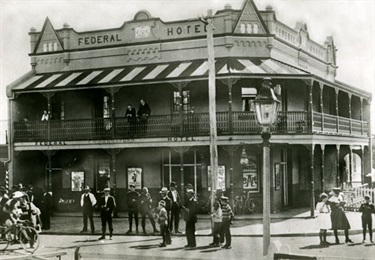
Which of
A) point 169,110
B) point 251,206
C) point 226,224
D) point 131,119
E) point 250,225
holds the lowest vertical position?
point 250,225

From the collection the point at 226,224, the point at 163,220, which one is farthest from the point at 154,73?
the point at 226,224

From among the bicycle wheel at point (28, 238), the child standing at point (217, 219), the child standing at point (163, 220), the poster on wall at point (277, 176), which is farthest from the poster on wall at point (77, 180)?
the child standing at point (217, 219)

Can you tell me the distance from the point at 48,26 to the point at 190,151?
29.8 ft

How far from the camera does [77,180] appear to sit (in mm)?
25828

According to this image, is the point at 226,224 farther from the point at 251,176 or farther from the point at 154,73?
the point at 154,73

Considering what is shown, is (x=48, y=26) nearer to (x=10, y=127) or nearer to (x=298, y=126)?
(x=10, y=127)

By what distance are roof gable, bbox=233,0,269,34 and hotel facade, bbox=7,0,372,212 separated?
0.04m

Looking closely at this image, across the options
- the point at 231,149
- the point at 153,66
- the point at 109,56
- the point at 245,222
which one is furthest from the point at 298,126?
the point at 109,56

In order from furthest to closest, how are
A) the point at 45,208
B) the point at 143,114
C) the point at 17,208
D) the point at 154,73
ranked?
the point at 154,73
the point at 143,114
the point at 45,208
the point at 17,208

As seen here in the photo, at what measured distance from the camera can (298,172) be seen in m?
25.6

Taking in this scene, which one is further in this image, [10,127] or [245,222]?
[10,127]

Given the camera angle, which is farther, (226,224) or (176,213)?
(176,213)

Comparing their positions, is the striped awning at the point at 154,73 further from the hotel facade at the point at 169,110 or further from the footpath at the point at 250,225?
the footpath at the point at 250,225

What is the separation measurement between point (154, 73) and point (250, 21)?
449 centimetres
